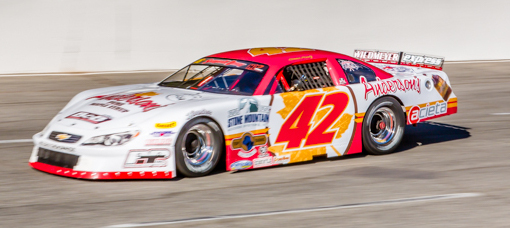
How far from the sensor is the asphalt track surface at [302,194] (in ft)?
16.0

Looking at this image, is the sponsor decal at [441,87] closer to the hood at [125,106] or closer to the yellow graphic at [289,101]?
the yellow graphic at [289,101]

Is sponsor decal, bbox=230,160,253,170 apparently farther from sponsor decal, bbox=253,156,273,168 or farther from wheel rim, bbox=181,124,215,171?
wheel rim, bbox=181,124,215,171

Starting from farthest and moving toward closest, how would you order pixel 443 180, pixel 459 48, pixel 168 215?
pixel 459 48
pixel 443 180
pixel 168 215

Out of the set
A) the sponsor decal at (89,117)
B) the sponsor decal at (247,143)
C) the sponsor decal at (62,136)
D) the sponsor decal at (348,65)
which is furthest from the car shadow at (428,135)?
the sponsor decal at (62,136)

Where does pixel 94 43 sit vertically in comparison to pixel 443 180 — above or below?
above

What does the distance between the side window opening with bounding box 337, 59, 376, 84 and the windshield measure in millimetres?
1051

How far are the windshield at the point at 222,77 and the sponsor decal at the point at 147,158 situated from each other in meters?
1.10

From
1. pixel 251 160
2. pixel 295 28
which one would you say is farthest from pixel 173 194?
pixel 295 28

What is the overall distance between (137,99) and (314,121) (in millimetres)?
1834

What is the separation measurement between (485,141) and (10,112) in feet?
21.9

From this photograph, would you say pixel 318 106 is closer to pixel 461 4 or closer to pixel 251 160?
pixel 251 160

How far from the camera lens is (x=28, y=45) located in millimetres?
12164

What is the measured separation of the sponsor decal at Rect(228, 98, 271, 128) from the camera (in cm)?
620

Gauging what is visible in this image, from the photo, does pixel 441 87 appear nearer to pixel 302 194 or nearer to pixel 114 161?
pixel 302 194
